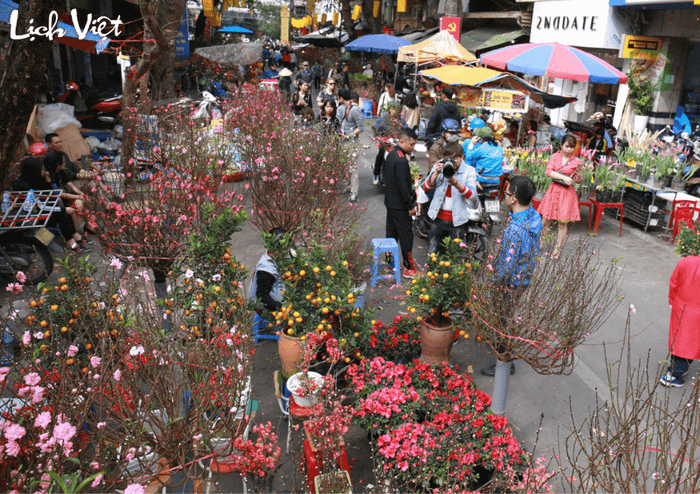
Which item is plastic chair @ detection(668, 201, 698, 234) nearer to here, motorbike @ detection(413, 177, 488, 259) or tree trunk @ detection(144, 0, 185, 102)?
motorbike @ detection(413, 177, 488, 259)

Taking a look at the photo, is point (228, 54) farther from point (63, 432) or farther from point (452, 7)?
point (63, 432)

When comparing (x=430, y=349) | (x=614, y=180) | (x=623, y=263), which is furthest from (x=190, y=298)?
(x=614, y=180)

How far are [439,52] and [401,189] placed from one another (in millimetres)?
8879

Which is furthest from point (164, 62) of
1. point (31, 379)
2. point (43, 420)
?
point (43, 420)

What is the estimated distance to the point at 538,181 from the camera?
8836 mm

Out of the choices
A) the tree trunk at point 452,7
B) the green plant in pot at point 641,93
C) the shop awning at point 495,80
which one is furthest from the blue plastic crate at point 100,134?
the green plant in pot at point 641,93

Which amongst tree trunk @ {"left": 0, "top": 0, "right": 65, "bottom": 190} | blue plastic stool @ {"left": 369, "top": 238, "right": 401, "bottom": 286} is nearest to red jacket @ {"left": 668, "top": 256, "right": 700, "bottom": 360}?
blue plastic stool @ {"left": 369, "top": 238, "right": 401, "bottom": 286}

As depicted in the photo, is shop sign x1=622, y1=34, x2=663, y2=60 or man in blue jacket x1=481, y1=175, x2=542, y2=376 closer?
man in blue jacket x1=481, y1=175, x2=542, y2=376

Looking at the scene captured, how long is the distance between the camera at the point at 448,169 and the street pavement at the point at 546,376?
104 cm

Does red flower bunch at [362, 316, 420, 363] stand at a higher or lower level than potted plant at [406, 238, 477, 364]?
lower

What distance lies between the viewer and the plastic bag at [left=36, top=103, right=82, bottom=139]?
10.8 m

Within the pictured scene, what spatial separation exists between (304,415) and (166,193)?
248 centimetres

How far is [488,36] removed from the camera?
73.5ft

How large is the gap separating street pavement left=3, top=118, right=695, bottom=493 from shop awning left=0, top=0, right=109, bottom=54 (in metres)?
3.70
